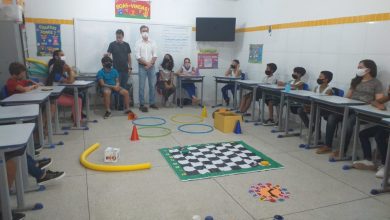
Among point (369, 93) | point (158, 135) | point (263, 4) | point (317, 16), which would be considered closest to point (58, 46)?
point (158, 135)

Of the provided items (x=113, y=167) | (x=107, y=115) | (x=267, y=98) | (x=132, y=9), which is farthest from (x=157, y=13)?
(x=113, y=167)

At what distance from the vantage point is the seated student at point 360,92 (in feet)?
12.9

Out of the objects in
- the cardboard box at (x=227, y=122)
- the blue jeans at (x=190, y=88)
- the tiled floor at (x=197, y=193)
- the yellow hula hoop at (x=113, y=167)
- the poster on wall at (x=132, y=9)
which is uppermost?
the poster on wall at (x=132, y=9)

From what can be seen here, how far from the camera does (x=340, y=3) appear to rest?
4.83 m

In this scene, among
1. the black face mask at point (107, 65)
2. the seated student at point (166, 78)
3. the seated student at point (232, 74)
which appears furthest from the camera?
the seated student at point (232, 74)

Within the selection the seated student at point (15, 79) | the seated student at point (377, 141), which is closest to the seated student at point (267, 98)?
the seated student at point (377, 141)

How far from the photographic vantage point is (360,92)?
13.4 feet

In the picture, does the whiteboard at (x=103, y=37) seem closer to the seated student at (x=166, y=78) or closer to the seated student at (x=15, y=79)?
the seated student at (x=166, y=78)

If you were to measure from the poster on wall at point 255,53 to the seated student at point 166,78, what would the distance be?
1.97 m

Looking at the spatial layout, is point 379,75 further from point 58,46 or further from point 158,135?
point 58,46

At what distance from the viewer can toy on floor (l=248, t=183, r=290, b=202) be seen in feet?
9.29

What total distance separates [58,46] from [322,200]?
621 cm

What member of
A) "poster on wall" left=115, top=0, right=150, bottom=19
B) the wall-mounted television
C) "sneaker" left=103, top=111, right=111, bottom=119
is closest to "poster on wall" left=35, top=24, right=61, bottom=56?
"poster on wall" left=115, top=0, right=150, bottom=19

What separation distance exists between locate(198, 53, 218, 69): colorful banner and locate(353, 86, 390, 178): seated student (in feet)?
16.2
